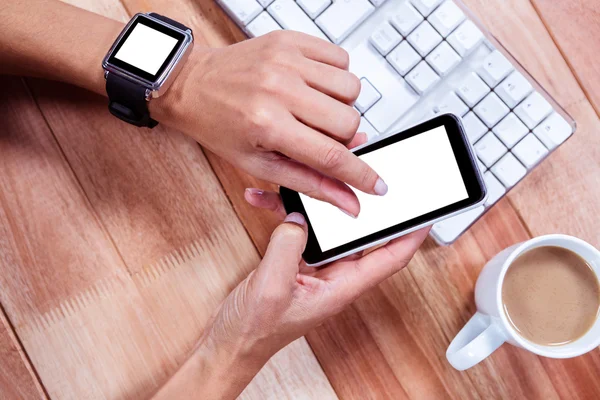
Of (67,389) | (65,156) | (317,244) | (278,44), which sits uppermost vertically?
(278,44)

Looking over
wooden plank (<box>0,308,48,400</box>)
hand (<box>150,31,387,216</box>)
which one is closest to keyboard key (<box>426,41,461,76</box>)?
hand (<box>150,31,387,216</box>)

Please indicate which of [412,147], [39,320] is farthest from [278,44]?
[39,320]

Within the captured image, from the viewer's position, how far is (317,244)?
1.84 feet

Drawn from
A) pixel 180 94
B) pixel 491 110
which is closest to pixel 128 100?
pixel 180 94

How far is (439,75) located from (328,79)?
139 millimetres

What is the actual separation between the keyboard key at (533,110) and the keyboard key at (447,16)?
0.37 feet

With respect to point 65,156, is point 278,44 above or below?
above

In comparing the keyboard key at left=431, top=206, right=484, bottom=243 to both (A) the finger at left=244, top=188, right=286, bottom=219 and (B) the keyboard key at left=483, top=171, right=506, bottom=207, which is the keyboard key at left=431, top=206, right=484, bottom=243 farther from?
(A) the finger at left=244, top=188, right=286, bottom=219

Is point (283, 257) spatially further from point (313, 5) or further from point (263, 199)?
point (313, 5)

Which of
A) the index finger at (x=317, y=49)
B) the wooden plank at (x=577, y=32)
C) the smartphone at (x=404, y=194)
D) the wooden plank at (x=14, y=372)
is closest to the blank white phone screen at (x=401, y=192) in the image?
the smartphone at (x=404, y=194)

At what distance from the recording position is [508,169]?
0.58m

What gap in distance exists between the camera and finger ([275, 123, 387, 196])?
0.50m

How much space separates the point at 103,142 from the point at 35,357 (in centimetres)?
25

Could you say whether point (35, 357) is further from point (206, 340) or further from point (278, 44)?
point (278, 44)
